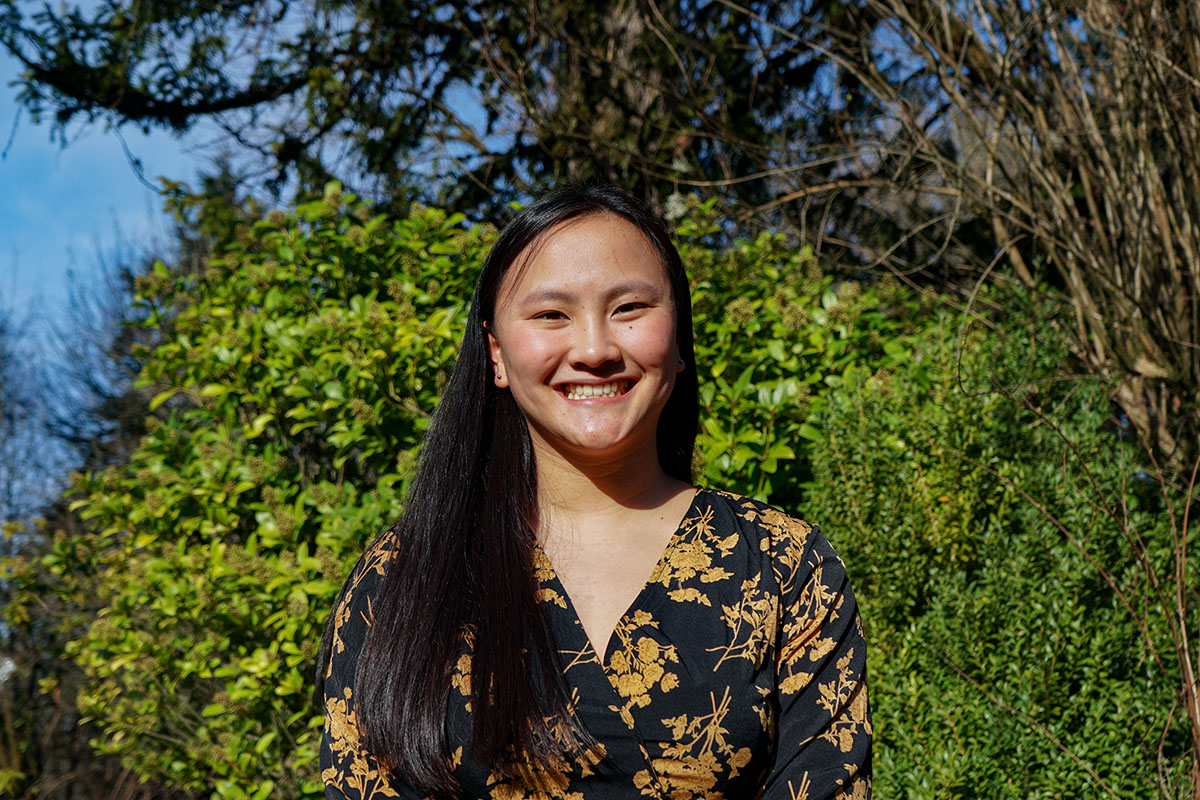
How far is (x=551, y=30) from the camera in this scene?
532 centimetres

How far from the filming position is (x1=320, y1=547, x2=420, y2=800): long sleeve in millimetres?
1529

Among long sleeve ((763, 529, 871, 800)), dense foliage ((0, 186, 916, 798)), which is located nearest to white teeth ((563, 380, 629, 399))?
long sleeve ((763, 529, 871, 800))

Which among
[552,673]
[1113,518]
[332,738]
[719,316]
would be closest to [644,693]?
[552,673]

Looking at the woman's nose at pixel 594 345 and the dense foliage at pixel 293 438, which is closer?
the woman's nose at pixel 594 345

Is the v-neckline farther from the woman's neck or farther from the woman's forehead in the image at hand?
the woman's forehead

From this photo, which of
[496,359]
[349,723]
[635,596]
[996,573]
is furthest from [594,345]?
[996,573]

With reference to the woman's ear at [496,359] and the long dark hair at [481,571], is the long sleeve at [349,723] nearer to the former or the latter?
the long dark hair at [481,571]

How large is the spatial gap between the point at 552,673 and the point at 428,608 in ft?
0.75

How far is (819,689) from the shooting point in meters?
1.51

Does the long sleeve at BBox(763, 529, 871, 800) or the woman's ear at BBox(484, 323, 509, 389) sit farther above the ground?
the woman's ear at BBox(484, 323, 509, 389)

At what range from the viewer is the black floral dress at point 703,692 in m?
1.48

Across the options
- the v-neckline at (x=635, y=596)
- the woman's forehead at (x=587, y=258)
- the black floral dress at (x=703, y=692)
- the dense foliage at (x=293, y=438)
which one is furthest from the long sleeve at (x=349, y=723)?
the dense foliage at (x=293, y=438)

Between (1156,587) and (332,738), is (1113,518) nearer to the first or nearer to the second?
(1156,587)

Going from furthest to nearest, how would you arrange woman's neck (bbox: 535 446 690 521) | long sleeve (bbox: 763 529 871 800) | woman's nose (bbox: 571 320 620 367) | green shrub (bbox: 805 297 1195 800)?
1. green shrub (bbox: 805 297 1195 800)
2. woman's neck (bbox: 535 446 690 521)
3. woman's nose (bbox: 571 320 620 367)
4. long sleeve (bbox: 763 529 871 800)
